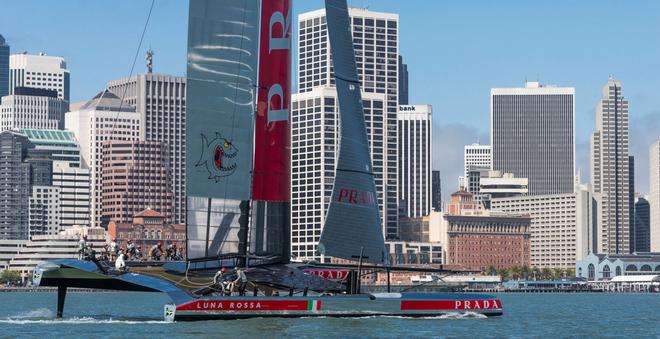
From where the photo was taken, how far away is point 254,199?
2235 inches

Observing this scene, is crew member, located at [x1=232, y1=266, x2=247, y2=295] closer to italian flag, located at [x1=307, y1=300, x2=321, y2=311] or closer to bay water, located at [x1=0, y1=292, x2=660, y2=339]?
bay water, located at [x1=0, y1=292, x2=660, y2=339]

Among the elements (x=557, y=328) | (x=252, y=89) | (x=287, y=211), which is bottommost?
(x=557, y=328)

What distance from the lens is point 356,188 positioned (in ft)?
188

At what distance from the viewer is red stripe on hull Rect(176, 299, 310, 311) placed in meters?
52.4

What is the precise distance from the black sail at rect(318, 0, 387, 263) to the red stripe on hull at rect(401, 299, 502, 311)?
248cm

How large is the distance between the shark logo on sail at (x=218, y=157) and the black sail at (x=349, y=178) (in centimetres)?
449

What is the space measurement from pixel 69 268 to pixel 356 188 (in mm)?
11602

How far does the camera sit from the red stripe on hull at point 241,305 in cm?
5238

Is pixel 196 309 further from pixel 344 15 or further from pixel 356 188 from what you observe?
pixel 344 15

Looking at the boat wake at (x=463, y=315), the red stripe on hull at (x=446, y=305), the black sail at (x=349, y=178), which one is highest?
the black sail at (x=349, y=178)

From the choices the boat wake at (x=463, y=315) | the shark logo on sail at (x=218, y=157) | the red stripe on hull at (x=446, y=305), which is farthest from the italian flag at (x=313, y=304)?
the shark logo on sail at (x=218, y=157)

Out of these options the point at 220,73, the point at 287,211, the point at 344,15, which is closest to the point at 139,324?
the point at 287,211

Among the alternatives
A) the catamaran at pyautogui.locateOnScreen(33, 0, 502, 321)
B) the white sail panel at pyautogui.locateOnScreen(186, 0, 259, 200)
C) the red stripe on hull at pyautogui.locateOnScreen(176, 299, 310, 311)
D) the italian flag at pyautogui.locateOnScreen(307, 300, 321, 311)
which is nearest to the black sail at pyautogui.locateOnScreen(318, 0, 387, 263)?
the catamaran at pyautogui.locateOnScreen(33, 0, 502, 321)

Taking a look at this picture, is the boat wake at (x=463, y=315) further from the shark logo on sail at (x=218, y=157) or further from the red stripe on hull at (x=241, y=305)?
the shark logo on sail at (x=218, y=157)
